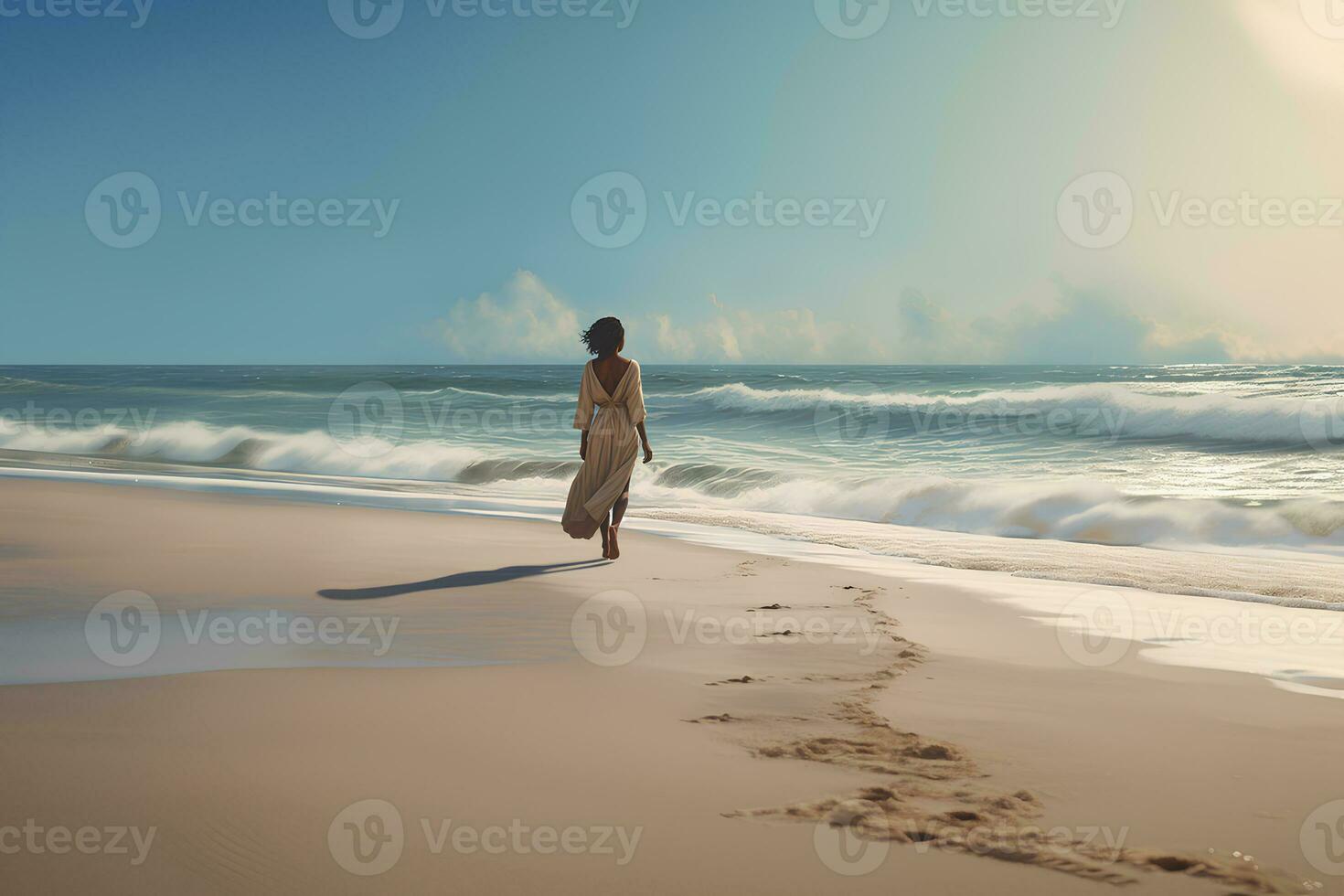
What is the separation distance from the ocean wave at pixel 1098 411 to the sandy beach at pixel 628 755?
20.0 metres

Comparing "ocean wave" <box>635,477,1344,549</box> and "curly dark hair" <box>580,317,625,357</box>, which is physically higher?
"curly dark hair" <box>580,317,625,357</box>

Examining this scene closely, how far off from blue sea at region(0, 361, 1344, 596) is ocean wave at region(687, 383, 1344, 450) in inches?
3.2

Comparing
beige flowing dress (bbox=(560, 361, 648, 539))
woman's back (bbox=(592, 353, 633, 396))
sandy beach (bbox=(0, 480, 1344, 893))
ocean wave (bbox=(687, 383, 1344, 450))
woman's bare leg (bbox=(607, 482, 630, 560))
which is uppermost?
ocean wave (bbox=(687, 383, 1344, 450))

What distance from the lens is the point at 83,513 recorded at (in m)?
9.03

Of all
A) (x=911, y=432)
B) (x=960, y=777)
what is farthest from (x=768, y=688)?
(x=911, y=432)

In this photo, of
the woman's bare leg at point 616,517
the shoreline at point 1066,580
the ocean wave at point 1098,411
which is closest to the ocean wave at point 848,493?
the shoreline at point 1066,580

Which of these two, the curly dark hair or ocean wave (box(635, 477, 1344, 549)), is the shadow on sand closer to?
the curly dark hair

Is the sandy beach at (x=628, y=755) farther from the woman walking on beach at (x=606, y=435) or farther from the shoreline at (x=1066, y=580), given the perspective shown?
the woman walking on beach at (x=606, y=435)

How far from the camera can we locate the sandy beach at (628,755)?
2.25 metres

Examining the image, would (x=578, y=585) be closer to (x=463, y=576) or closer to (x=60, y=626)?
(x=463, y=576)

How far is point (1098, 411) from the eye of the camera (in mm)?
28250

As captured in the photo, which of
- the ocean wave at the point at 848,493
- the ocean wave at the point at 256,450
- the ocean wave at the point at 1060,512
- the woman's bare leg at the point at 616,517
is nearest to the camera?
the woman's bare leg at the point at 616,517

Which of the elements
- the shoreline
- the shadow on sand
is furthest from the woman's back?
the shoreline

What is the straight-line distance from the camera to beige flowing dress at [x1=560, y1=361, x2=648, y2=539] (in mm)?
7895
